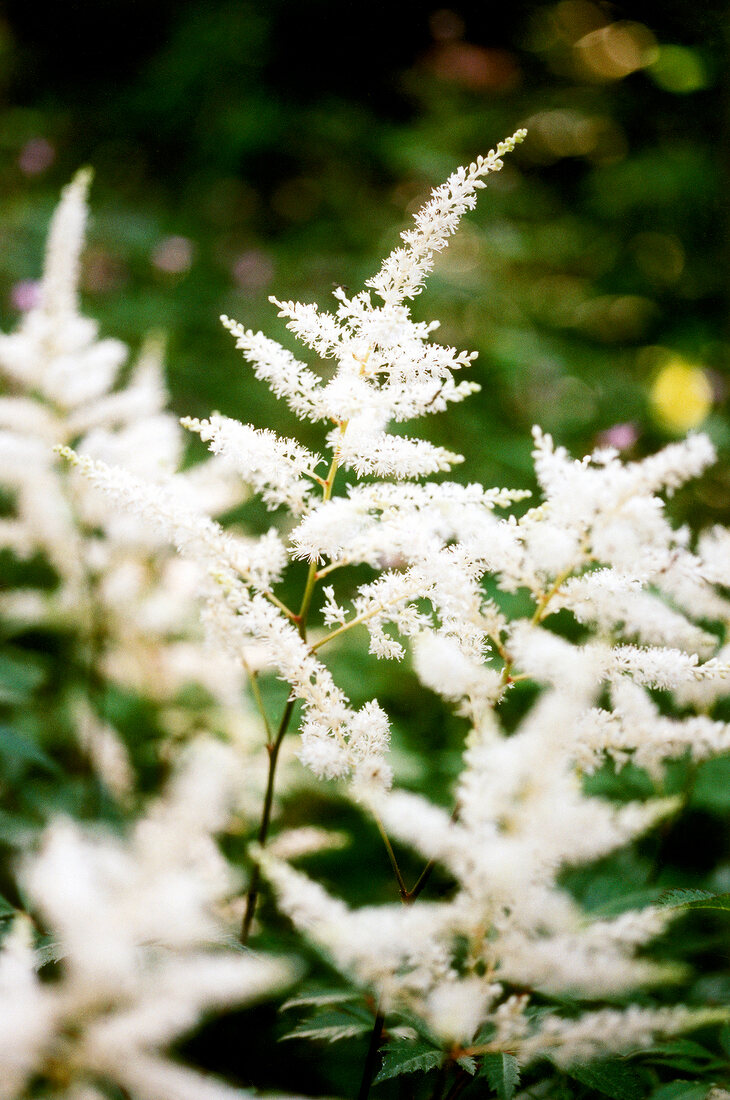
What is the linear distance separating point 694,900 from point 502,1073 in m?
0.38

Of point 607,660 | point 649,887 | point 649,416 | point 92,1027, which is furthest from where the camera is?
point 649,416

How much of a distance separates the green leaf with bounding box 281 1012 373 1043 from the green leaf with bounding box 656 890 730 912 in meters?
0.56

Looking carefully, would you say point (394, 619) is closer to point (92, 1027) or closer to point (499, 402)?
point (92, 1027)

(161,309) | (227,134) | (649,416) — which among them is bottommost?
(649,416)

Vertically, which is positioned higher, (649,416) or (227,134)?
(227,134)

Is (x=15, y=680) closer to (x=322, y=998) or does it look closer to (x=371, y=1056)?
(x=322, y=998)

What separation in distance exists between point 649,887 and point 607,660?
0.92 meters

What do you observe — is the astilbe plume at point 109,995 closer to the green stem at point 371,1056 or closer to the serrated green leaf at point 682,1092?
the green stem at point 371,1056

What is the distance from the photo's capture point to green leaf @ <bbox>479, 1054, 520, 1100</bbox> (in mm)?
1042

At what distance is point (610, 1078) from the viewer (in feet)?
3.81

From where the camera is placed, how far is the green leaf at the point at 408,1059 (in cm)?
109

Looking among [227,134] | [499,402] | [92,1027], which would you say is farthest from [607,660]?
[227,134]

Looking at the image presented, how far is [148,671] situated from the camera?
2.49m

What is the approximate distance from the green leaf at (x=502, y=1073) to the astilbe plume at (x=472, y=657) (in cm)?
3
